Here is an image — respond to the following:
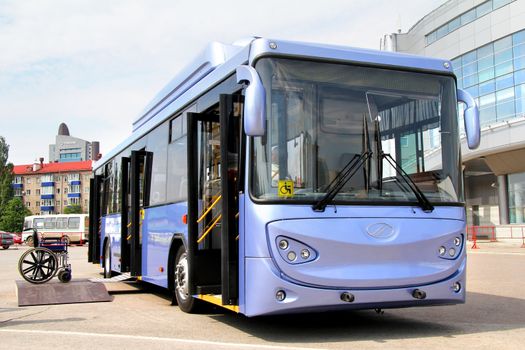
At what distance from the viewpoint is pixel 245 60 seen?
6953 mm

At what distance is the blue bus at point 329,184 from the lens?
253 inches

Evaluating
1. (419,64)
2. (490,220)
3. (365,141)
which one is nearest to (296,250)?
(365,141)

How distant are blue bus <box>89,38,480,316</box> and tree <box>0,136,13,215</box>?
9996 centimetres

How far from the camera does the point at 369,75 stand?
7129 millimetres

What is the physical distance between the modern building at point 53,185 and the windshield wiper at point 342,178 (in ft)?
441

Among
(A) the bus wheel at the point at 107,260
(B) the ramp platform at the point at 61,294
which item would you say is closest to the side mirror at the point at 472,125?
(B) the ramp platform at the point at 61,294

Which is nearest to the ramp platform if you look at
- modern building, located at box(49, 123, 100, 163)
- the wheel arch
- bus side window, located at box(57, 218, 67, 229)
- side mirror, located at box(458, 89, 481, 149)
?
the wheel arch

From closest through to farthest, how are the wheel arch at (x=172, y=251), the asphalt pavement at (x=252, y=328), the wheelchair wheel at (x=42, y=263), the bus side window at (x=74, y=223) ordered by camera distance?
the asphalt pavement at (x=252, y=328)
the wheel arch at (x=172, y=251)
the wheelchair wheel at (x=42, y=263)
the bus side window at (x=74, y=223)

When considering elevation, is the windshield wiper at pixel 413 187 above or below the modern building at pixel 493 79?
below

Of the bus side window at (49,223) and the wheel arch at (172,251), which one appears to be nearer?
the wheel arch at (172,251)

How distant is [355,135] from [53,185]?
14136cm

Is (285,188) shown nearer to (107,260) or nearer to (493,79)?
(107,260)

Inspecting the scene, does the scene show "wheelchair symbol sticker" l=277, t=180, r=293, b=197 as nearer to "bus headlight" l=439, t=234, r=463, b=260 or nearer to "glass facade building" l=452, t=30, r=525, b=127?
"bus headlight" l=439, t=234, r=463, b=260

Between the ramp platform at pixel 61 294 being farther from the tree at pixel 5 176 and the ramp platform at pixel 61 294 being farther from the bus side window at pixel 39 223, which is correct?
the tree at pixel 5 176
